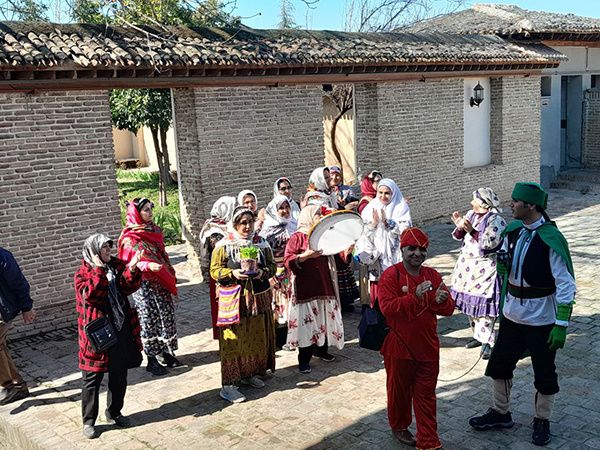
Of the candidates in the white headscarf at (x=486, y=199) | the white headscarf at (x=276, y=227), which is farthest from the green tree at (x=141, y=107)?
the white headscarf at (x=486, y=199)

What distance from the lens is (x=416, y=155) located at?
14.3 meters

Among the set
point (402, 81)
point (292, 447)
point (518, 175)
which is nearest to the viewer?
point (292, 447)

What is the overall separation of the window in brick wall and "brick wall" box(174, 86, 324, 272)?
9.15m

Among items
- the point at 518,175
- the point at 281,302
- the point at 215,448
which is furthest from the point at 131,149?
the point at 215,448

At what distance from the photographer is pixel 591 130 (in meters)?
20.2

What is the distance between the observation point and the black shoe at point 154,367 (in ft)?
23.5

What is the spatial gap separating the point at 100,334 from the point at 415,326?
97.7 inches

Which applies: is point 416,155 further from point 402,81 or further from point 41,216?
point 41,216

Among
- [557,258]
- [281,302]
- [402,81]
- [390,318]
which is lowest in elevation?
[281,302]

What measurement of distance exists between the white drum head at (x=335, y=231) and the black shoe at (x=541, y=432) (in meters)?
2.33

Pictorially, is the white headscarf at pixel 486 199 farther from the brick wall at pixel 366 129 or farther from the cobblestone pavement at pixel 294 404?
the brick wall at pixel 366 129

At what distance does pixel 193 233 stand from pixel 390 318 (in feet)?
20.9

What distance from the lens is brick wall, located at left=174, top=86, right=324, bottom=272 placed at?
10.7m

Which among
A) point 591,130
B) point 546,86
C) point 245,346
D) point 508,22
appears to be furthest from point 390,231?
point 591,130
